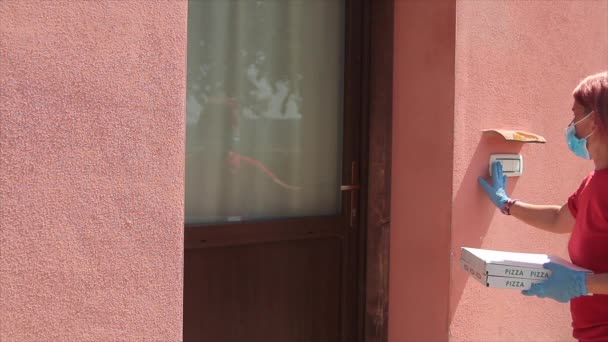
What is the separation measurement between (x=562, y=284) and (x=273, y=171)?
5.30ft

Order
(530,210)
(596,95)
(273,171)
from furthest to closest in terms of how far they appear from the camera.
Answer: (273,171) < (530,210) < (596,95)

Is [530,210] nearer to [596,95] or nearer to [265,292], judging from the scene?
[596,95]

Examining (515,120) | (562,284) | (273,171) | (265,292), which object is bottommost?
(265,292)

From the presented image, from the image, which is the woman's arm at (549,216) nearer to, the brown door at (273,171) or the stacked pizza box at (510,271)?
the stacked pizza box at (510,271)

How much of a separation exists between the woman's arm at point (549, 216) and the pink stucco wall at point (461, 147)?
393 millimetres

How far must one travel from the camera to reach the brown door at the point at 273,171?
3.21m

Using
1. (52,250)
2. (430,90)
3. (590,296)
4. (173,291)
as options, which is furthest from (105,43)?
(590,296)

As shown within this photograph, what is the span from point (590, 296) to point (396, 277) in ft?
4.05

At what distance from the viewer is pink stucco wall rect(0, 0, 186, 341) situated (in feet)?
6.73

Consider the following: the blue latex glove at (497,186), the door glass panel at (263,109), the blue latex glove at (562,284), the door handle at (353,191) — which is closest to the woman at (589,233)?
the blue latex glove at (562,284)

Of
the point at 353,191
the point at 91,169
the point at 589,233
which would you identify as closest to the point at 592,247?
the point at 589,233

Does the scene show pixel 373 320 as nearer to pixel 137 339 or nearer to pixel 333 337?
pixel 333 337

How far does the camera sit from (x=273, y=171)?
3.46 meters

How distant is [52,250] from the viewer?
6.95 ft
